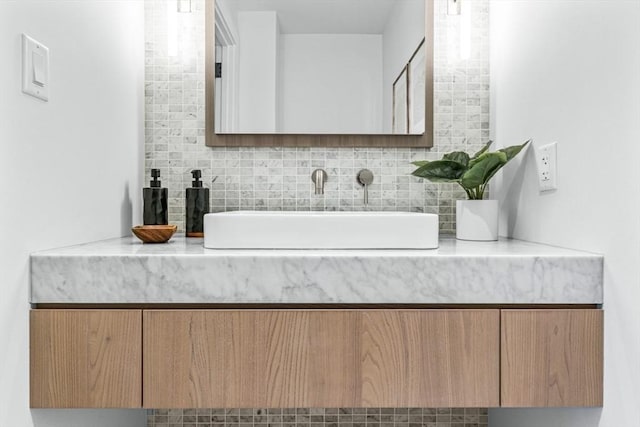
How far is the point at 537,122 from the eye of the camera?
1.34 meters

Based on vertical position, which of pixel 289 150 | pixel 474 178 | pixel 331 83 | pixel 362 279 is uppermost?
pixel 331 83

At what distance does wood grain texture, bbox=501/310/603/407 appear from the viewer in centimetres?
101

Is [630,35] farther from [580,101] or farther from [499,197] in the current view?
[499,197]

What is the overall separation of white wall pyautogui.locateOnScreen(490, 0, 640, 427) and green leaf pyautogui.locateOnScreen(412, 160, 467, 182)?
18 centimetres

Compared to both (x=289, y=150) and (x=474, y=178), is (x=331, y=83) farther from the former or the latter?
(x=474, y=178)

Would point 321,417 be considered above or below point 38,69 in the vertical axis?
below

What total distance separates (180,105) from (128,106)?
0.18 metres

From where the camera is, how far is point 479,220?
1.42 metres

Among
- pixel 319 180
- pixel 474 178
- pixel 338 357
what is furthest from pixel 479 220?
pixel 338 357

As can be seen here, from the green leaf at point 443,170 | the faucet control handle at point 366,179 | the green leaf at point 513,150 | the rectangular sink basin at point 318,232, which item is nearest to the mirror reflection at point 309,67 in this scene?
Result: the faucet control handle at point 366,179

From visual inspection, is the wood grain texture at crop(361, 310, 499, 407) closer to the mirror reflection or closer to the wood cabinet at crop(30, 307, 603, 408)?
the wood cabinet at crop(30, 307, 603, 408)

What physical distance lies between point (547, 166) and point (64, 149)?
1.15 m

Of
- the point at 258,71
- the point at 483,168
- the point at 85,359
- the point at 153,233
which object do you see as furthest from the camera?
the point at 258,71

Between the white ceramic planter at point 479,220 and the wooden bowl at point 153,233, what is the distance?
0.80m
